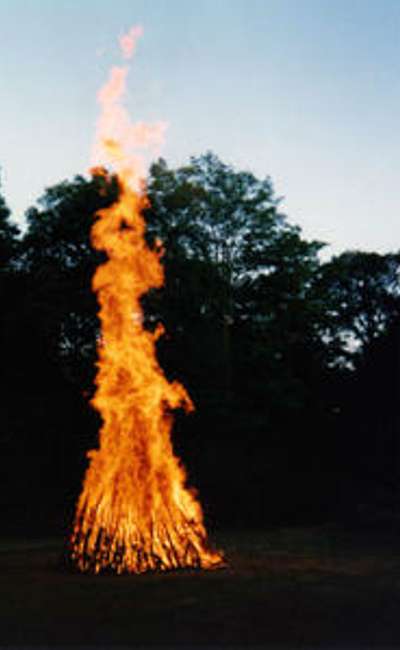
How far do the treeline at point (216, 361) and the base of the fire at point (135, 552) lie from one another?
1065 cm

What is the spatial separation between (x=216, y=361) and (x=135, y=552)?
15.8m

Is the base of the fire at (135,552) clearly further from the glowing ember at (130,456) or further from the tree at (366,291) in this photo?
the tree at (366,291)

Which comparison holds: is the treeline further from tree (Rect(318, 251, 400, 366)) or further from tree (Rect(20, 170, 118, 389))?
tree (Rect(318, 251, 400, 366))

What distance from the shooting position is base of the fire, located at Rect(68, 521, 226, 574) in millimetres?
10578

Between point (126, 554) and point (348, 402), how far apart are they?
19456mm

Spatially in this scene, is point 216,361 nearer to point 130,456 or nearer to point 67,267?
point 67,267

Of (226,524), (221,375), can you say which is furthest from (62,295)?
(226,524)

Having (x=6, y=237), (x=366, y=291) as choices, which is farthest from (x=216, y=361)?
(x=366, y=291)

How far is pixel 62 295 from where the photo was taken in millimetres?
25531

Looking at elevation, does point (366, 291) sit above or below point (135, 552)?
above

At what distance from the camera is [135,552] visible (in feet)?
34.8

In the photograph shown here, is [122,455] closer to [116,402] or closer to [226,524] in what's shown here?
[116,402]

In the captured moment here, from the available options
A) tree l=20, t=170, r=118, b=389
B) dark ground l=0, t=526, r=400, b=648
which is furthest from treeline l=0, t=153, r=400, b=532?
dark ground l=0, t=526, r=400, b=648

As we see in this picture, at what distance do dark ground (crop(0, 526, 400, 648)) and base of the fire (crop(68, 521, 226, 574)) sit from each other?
0.30 m
